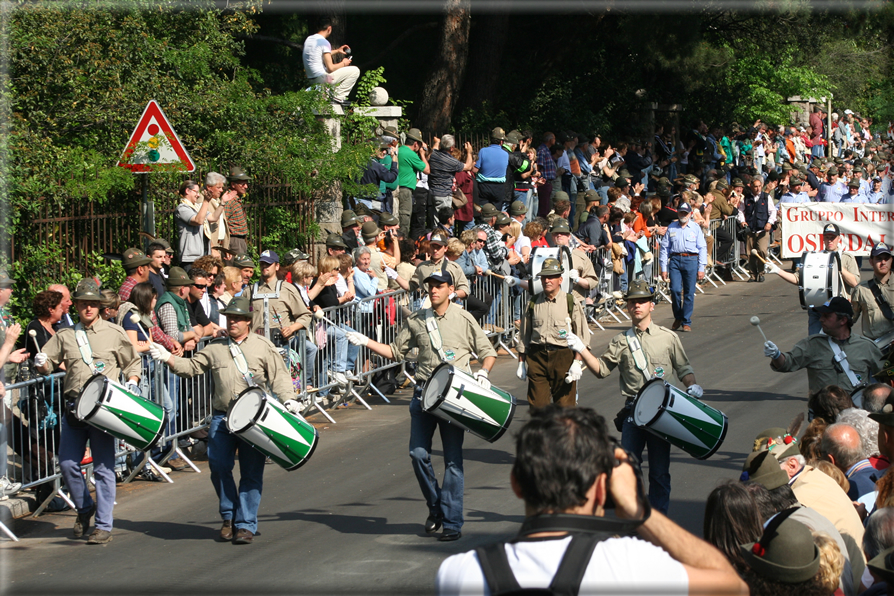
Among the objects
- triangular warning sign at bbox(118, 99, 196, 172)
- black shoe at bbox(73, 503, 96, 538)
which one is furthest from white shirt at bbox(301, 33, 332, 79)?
black shoe at bbox(73, 503, 96, 538)

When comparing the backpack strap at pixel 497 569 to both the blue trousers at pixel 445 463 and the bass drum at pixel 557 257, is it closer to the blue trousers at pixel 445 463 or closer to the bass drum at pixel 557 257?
the blue trousers at pixel 445 463

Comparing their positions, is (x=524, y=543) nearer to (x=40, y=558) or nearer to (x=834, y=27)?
(x=40, y=558)

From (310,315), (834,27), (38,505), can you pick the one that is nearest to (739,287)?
(834,27)

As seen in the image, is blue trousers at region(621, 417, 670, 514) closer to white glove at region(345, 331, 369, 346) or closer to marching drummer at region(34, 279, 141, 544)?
white glove at region(345, 331, 369, 346)

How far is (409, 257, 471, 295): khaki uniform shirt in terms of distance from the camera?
13.0 metres

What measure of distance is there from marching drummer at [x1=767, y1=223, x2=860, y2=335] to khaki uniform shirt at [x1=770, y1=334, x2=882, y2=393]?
6.74 feet

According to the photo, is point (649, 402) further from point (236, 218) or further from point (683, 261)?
point (683, 261)

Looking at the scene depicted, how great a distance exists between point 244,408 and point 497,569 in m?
5.26

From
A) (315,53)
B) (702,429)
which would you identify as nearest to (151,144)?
(315,53)

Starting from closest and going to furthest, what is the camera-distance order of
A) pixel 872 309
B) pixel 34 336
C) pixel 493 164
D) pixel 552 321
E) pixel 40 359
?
1. pixel 40 359
2. pixel 34 336
3. pixel 552 321
4. pixel 872 309
5. pixel 493 164

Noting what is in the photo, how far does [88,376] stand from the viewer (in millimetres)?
8539

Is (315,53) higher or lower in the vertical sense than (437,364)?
higher

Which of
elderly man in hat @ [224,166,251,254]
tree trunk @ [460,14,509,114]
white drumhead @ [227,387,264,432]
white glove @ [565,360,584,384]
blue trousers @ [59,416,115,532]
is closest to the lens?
white drumhead @ [227,387,264,432]

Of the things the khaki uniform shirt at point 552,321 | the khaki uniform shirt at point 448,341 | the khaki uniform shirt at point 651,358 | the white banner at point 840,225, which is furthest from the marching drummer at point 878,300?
the khaki uniform shirt at point 448,341
